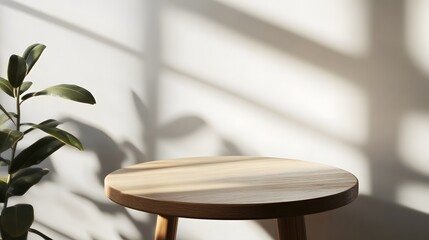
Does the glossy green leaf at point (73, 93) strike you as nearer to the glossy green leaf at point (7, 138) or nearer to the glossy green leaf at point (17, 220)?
the glossy green leaf at point (7, 138)

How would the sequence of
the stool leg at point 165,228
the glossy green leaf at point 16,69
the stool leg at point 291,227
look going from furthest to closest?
the glossy green leaf at point 16,69 → the stool leg at point 165,228 → the stool leg at point 291,227

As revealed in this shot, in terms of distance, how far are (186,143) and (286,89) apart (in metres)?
0.41

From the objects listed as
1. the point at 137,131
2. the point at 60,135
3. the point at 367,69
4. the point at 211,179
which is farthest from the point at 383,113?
the point at 60,135

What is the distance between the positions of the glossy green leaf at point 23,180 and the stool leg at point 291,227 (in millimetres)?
952

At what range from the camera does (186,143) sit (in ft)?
7.66

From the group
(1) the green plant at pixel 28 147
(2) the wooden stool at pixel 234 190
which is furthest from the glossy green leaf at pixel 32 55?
(2) the wooden stool at pixel 234 190

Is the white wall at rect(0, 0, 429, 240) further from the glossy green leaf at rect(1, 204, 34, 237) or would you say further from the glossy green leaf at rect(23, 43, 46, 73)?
the glossy green leaf at rect(1, 204, 34, 237)

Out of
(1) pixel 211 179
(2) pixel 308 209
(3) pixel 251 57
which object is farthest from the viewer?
(3) pixel 251 57

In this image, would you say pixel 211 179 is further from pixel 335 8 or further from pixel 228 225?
pixel 335 8

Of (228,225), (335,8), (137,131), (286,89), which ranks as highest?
(335,8)

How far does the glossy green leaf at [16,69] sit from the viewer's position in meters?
2.11

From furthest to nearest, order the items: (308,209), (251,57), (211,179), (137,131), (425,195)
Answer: (137,131) < (251,57) < (425,195) < (211,179) < (308,209)

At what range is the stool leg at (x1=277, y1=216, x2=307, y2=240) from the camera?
168 cm

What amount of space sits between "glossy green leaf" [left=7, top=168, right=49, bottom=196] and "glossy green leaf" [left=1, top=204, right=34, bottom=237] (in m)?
0.14
